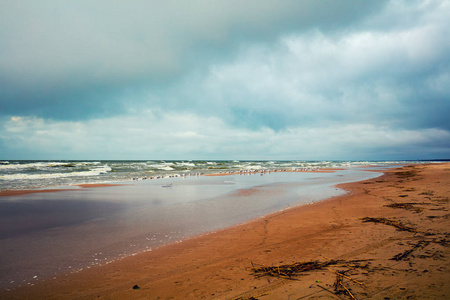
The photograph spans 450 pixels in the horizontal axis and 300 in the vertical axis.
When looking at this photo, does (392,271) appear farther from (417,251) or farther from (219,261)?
(219,261)

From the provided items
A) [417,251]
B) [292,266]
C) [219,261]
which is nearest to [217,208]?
[219,261]

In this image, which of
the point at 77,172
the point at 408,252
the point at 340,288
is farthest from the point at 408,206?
the point at 77,172

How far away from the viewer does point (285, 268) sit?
4.61 meters

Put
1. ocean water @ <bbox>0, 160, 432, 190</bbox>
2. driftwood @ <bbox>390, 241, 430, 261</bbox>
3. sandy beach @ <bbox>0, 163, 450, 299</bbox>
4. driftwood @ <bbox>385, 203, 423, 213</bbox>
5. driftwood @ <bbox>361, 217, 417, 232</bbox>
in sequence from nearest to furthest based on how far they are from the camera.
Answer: sandy beach @ <bbox>0, 163, 450, 299</bbox> < driftwood @ <bbox>390, 241, 430, 261</bbox> < driftwood @ <bbox>361, 217, 417, 232</bbox> < driftwood @ <bbox>385, 203, 423, 213</bbox> < ocean water @ <bbox>0, 160, 432, 190</bbox>

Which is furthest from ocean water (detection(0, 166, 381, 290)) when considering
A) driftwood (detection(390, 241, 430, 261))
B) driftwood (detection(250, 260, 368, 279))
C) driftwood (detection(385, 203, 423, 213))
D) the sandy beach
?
driftwood (detection(390, 241, 430, 261))

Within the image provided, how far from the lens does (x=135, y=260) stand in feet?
18.2

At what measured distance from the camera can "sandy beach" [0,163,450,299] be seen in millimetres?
3770

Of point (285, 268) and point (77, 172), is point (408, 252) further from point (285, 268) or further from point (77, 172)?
point (77, 172)

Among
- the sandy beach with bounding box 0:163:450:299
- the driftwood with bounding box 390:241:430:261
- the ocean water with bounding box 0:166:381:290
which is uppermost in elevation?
the driftwood with bounding box 390:241:430:261

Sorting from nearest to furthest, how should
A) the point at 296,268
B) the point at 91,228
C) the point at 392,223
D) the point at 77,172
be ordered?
the point at 296,268 < the point at 392,223 < the point at 91,228 < the point at 77,172

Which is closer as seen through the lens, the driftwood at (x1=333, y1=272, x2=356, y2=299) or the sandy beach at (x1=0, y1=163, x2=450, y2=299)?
the driftwood at (x1=333, y1=272, x2=356, y2=299)

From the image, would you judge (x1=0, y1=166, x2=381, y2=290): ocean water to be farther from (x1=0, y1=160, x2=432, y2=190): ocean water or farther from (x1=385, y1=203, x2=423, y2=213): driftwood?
(x1=0, y1=160, x2=432, y2=190): ocean water

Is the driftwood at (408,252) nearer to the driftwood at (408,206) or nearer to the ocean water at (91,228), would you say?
the driftwood at (408,206)

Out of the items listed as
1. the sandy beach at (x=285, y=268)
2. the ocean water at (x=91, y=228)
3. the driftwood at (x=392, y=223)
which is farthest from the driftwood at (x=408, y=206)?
the ocean water at (x=91, y=228)
